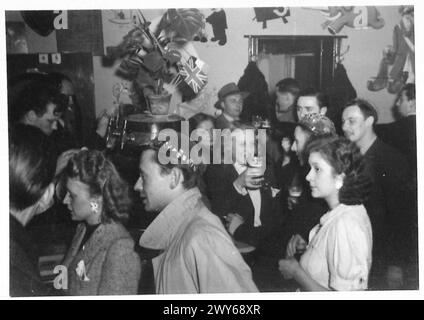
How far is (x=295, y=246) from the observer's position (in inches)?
89.6

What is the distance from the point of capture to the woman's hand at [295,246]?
2.27m

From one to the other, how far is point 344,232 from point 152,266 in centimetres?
75

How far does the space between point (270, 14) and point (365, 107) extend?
52 centimetres

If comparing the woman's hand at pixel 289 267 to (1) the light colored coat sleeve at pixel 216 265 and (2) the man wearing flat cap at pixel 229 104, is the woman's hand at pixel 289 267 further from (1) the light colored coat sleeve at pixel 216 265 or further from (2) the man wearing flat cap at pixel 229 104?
(2) the man wearing flat cap at pixel 229 104

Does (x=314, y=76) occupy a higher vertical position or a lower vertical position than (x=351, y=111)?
higher

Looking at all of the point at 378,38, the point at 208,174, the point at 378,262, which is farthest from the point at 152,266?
the point at 378,38

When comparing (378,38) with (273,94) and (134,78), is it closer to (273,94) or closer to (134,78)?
(273,94)

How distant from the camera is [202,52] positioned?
2271 mm

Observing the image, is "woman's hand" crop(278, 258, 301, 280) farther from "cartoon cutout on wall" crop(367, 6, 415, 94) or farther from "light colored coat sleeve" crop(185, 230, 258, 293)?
"cartoon cutout on wall" crop(367, 6, 415, 94)

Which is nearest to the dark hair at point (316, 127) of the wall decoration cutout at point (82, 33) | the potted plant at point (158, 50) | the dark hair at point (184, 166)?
the dark hair at point (184, 166)

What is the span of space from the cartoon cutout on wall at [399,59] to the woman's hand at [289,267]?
0.74 m

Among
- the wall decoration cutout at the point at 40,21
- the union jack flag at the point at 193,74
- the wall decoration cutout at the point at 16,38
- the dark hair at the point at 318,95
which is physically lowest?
the dark hair at the point at 318,95

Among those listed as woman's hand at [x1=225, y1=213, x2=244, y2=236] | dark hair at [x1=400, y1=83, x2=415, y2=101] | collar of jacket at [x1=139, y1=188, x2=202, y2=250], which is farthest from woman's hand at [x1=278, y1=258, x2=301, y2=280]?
dark hair at [x1=400, y1=83, x2=415, y2=101]

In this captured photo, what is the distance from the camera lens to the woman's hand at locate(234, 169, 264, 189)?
90.4 inches
